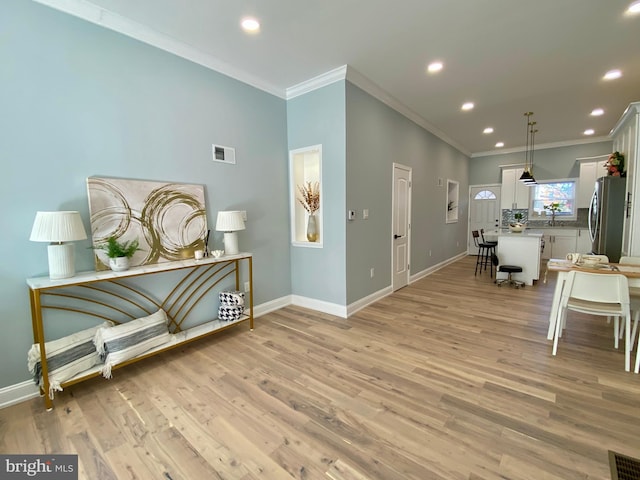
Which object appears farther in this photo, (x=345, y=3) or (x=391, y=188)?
(x=391, y=188)

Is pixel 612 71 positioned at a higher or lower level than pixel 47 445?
higher

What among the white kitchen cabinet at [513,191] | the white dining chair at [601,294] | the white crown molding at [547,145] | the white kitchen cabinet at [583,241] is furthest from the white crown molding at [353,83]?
the white kitchen cabinet at [583,241]

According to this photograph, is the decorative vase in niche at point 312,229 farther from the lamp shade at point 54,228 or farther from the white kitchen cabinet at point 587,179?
the white kitchen cabinet at point 587,179

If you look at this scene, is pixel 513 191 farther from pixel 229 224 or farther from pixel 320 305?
pixel 229 224

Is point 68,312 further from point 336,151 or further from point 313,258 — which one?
point 336,151

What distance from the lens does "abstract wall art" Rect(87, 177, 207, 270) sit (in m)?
2.40

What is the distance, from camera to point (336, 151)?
11.6 ft

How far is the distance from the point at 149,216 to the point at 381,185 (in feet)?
10.1

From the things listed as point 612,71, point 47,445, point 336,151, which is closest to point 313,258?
point 336,151

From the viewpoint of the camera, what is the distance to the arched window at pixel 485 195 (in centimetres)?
822

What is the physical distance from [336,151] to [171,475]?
3.33 m

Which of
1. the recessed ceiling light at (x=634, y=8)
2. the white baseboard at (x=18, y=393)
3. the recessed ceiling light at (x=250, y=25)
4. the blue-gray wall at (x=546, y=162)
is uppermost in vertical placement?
the recessed ceiling light at (x=250, y=25)

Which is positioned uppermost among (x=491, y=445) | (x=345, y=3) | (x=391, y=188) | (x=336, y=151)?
(x=345, y=3)

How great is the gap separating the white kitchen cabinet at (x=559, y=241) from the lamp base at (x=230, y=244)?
7860mm
